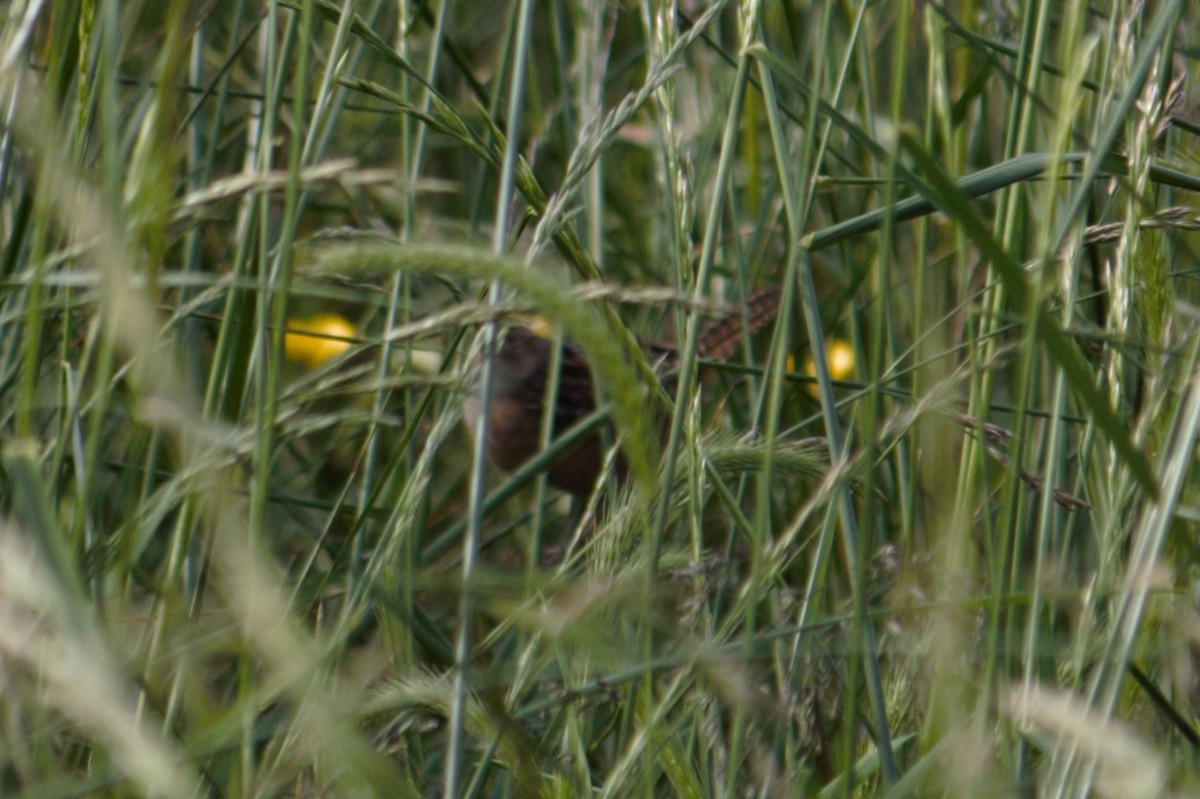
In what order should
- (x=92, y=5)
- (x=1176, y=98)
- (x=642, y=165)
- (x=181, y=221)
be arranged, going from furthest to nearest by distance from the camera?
(x=642, y=165)
(x=1176, y=98)
(x=92, y=5)
(x=181, y=221)

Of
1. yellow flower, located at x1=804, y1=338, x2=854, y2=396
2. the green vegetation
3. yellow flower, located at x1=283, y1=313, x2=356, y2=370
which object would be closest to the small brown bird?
yellow flower, located at x1=804, y1=338, x2=854, y2=396

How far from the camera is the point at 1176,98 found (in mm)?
938

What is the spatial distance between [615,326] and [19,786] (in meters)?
0.62

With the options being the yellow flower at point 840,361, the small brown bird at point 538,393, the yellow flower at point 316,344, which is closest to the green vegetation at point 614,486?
the yellow flower at point 840,361

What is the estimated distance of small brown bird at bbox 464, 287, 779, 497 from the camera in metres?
2.37

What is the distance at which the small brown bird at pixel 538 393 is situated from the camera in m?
2.37

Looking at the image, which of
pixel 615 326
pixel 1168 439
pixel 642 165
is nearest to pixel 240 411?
pixel 615 326

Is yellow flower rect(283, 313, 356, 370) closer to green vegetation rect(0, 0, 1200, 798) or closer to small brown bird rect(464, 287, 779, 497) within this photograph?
small brown bird rect(464, 287, 779, 497)

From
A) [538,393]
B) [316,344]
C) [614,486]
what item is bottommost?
[538,393]

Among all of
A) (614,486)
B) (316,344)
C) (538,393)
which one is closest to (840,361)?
(538,393)

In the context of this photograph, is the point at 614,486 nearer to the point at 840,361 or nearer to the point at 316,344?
the point at 840,361

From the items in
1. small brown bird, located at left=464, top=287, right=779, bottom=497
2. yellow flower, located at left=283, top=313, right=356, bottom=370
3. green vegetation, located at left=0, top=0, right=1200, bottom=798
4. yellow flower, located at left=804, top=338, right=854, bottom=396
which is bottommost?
small brown bird, located at left=464, top=287, right=779, bottom=497

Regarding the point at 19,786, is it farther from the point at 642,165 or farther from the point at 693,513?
the point at 642,165

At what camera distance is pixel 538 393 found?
2.56m
